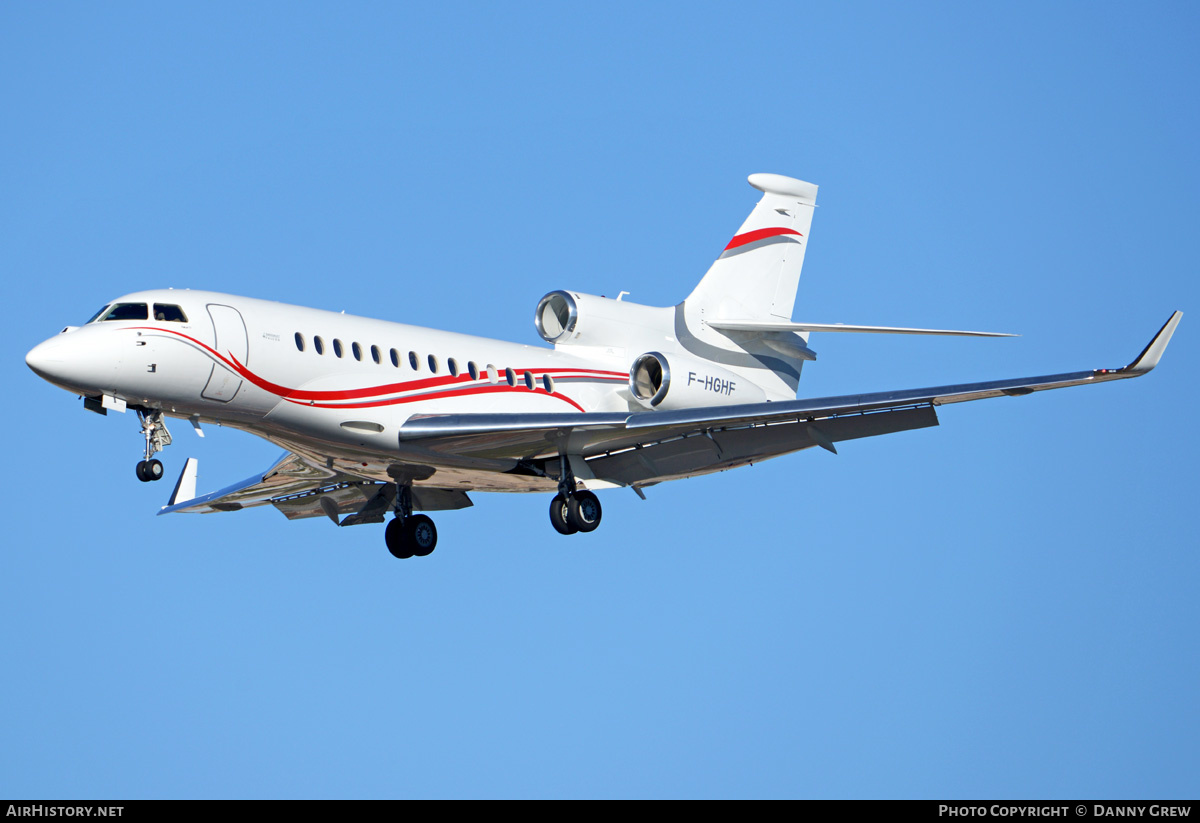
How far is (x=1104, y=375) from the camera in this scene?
16.7 meters

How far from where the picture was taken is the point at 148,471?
57.1 feet

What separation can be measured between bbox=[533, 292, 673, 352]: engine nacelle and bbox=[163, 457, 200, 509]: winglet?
6.68 metres

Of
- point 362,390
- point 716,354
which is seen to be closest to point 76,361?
point 362,390

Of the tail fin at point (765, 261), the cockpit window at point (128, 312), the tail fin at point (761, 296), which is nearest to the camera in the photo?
the cockpit window at point (128, 312)

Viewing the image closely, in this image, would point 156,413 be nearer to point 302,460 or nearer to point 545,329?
point 302,460

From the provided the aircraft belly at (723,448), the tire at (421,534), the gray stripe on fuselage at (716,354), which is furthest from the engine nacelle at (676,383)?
the tire at (421,534)

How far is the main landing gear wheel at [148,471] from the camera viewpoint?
17.4m

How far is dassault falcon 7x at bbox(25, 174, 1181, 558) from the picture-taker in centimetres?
1773

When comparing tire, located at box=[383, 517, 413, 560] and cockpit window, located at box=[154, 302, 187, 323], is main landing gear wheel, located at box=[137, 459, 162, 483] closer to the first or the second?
cockpit window, located at box=[154, 302, 187, 323]

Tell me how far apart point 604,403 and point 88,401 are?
726cm

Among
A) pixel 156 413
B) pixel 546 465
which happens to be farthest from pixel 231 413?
pixel 546 465

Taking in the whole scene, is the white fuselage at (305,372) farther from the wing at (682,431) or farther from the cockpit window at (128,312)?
the wing at (682,431)

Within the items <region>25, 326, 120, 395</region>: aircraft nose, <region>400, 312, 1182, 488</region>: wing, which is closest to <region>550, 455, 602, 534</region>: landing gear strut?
<region>400, 312, 1182, 488</region>: wing

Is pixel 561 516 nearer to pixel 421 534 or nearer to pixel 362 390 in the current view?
pixel 421 534
